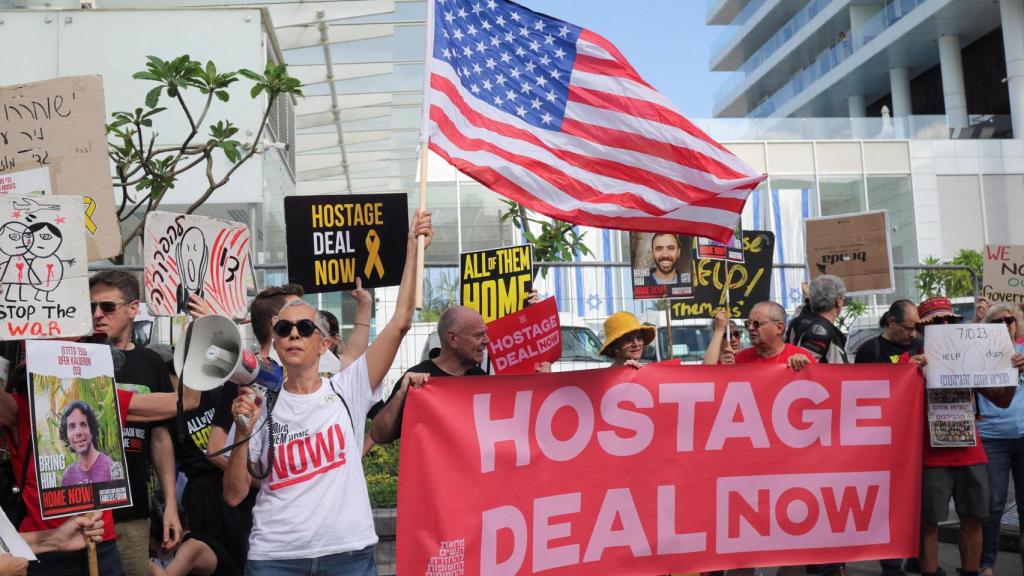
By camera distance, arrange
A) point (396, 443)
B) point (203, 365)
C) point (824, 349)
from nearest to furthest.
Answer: point (203, 365) → point (824, 349) → point (396, 443)

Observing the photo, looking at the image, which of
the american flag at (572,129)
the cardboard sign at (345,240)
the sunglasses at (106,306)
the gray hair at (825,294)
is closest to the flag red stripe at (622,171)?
the american flag at (572,129)

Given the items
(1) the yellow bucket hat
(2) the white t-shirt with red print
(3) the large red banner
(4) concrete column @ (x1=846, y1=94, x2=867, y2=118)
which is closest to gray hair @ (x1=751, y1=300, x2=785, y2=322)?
(3) the large red banner

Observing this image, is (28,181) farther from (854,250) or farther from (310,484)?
(854,250)

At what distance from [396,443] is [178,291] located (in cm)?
419

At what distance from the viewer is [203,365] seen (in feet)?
13.3

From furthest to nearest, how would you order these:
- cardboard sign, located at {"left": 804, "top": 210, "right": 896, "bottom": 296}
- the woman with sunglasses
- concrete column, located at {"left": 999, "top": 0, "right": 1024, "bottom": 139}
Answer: concrete column, located at {"left": 999, "top": 0, "right": 1024, "bottom": 139}, cardboard sign, located at {"left": 804, "top": 210, "right": 896, "bottom": 296}, the woman with sunglasses

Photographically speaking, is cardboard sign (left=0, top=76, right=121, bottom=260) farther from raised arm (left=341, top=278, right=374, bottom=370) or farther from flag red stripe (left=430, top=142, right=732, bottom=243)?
flag red stripe (left=430, top=142, right=732, bottom=243)

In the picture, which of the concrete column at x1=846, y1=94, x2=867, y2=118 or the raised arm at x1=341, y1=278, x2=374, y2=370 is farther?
the concrete column at x1=846, y1=94, x2=867, y2=118

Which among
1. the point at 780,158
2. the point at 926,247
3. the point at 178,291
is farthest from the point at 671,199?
the point at 926,247

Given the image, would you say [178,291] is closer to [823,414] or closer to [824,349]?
[823,414]

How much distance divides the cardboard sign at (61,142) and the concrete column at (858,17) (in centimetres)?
5350

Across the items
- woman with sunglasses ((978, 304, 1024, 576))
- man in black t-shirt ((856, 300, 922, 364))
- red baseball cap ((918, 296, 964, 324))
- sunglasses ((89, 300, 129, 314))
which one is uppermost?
sunglasses ((89, 300, 129, 314))

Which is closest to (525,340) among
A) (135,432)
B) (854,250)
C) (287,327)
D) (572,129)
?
(572,129)

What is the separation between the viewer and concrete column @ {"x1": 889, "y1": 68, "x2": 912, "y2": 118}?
52812 mm
